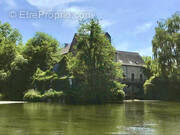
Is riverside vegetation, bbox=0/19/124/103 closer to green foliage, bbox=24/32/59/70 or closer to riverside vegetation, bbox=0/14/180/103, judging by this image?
riverside vegetation, bbox=0/14/180/103

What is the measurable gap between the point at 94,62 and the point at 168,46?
1578 centimetres

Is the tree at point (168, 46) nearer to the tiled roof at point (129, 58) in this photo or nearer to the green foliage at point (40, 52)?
the tiled roof at point (129, 58)

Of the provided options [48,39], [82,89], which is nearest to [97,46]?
[82,89]

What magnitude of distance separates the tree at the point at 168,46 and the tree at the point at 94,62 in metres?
11.1

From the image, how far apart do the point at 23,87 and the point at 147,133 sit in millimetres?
37250

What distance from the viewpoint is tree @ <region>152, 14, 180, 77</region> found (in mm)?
41219

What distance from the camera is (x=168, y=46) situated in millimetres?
41625

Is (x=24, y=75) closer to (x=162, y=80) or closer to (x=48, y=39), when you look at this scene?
(x=48, y=39)

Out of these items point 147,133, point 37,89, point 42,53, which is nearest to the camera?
point 147,133

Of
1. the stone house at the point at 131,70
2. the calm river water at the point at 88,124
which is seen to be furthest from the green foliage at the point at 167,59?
the calm river water at the point at 88,124

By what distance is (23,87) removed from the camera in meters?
42.9

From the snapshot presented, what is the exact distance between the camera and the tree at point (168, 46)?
1623 inches

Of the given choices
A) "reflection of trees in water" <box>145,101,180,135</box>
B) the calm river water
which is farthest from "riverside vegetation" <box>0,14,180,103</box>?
the calm river water

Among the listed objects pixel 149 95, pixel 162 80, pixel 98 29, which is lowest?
pixel 149 95
